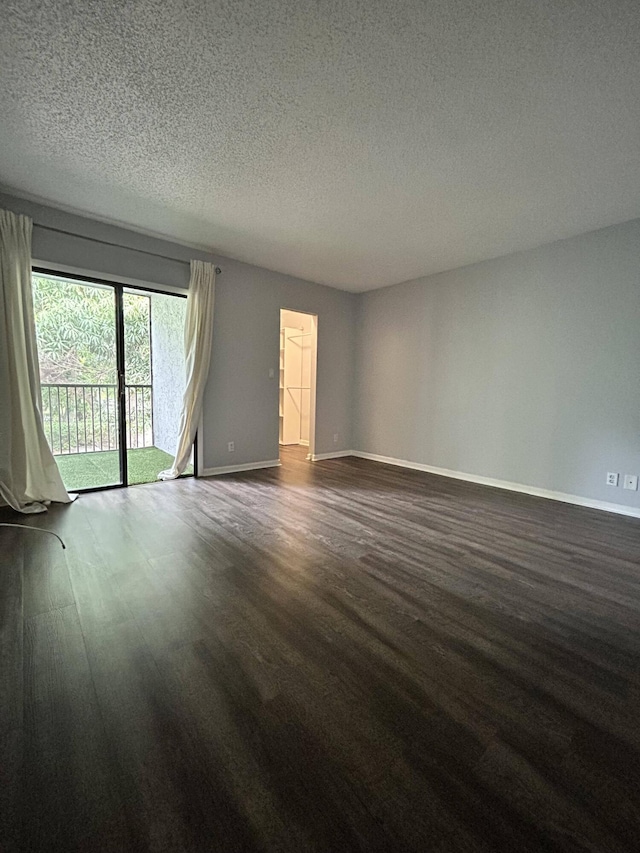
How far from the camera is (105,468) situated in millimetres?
4609

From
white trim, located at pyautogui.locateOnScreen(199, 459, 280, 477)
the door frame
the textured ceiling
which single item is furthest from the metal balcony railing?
the textured ceiling

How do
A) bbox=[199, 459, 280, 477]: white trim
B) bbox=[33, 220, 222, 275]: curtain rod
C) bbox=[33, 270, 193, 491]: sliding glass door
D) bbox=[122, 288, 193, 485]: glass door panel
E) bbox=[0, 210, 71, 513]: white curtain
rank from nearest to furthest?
bbox=[0, 210, 71, 513]: white curtain
bbox=[33, 220, 222, 275]: curtain rod
bbox=[33, 270, 193, 491]: sliding glass door
bbox=[199, 459, 280, 477]: white trim
bbox=[122, 288, 193, 485]: glass door panel

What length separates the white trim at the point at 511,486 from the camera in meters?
3.51

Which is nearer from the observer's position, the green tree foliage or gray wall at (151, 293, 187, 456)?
the green tree foliage

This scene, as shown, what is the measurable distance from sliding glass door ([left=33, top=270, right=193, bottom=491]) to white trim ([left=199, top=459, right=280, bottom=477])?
0.67 m

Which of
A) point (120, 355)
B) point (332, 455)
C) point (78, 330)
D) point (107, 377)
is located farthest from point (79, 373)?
point (332, 455)

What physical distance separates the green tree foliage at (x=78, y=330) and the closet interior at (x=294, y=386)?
10.3ft

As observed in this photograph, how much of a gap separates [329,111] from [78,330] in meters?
3.40

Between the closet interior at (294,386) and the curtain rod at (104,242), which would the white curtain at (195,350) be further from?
the closet interior at (294,386)

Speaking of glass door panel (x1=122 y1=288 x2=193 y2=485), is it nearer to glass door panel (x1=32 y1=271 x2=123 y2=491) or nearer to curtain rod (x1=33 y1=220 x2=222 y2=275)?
glass door panel (x1=32 y1=271 x2=123 y2=491)

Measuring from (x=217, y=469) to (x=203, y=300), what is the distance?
6.78ft

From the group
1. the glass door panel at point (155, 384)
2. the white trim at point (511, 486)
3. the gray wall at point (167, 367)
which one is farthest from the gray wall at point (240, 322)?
the white trim at point (511, 486)

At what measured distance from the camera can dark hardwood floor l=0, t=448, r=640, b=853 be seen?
0.95m

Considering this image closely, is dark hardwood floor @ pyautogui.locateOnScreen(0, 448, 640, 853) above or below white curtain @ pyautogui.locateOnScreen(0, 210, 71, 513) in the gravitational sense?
below
